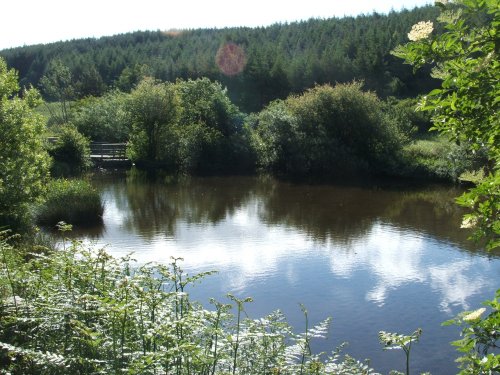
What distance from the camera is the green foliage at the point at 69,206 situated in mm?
18203

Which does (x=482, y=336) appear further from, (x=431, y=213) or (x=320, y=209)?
(x=431, y=213)

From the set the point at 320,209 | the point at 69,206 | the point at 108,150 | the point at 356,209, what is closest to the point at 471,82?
the point at 69,206

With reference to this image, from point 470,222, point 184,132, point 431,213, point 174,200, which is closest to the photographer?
point 470,222

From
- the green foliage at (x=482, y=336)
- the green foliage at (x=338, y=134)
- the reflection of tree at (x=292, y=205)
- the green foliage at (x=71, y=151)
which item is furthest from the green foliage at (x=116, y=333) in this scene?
the green foliage at (x=338, y=134)

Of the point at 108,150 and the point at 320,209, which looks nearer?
the point at 320,209

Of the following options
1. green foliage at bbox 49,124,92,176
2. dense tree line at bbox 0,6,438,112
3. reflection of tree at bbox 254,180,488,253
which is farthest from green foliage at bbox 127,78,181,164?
dense tree line at bbox 0,6,438,112

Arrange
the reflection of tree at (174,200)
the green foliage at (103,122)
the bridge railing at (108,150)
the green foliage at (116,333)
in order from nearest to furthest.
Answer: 1. the green foliage at (116,333)
2. the reflection of tree at (174,200)
3. the bridge railing at (108,150)
4. the green foliage at (103,122)

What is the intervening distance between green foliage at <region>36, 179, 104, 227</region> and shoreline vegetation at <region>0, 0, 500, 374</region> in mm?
47

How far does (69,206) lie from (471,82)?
55.7 feet

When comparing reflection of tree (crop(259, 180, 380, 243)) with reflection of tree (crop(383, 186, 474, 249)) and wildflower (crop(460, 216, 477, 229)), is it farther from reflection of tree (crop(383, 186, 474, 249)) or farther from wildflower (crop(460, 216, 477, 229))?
wildflower (crop(460, 216, 477, 229))

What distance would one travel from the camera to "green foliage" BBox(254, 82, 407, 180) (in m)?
31.2

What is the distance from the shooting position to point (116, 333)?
3943mm

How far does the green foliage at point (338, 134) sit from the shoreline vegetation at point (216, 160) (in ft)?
0.27

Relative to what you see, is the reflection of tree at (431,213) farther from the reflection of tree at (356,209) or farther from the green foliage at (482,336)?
the green foliage at (482,336)
